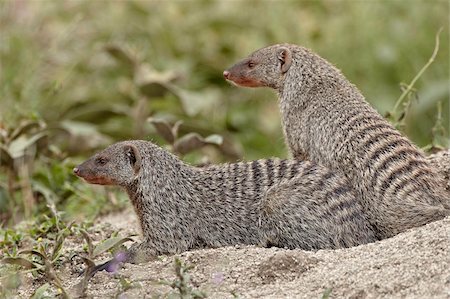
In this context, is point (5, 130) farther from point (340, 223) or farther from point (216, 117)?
point (216, 117)

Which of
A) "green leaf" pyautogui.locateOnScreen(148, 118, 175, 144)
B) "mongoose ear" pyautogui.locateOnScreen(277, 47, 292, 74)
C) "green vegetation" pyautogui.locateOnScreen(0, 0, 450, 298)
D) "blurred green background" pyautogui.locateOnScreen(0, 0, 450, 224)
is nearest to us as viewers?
"mongoose ear" pyautogui.locateOnScreen(277, 47, 292, 74)

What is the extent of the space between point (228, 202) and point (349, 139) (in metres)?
0.56

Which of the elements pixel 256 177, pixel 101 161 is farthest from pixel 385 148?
pixel 101 161

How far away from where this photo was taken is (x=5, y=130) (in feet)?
17.1

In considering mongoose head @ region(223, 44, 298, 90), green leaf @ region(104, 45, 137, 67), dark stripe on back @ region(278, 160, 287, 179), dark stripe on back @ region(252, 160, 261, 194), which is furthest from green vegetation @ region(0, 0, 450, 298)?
dark stripe on back @ region(278, 160, 287, 179)

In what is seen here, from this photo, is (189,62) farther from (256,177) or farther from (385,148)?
(385,148)

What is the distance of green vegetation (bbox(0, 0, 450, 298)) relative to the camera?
19.7 ft

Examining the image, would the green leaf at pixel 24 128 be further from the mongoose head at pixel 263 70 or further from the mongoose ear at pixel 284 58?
the mongoose ear at pixel 284 58

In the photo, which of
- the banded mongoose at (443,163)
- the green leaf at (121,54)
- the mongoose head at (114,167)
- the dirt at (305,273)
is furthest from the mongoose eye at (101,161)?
the green leaf at (121,54)

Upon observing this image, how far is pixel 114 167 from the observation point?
4.14m

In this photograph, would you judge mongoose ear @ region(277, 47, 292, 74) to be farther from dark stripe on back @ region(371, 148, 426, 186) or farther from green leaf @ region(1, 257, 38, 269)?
green leaf @ region(1, 257, 38, 269)

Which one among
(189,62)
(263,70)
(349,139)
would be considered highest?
(263,70)

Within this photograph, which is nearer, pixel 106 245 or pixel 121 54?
pixel 106 245

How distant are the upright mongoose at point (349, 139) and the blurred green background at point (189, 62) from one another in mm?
1032
